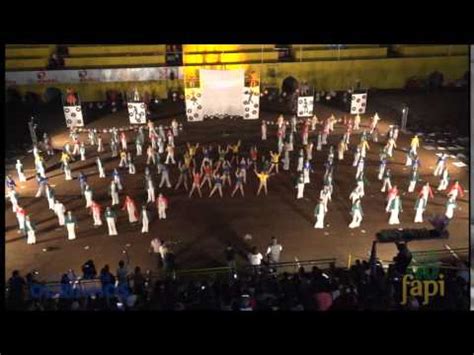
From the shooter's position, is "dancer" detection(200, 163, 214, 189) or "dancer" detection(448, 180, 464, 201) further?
"dancer" detection(200, 163, 214, 189)

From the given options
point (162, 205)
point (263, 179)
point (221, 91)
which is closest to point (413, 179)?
point (263, 179)

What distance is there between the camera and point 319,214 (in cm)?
1310

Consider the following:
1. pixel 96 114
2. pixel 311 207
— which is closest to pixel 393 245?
pixel 311 207

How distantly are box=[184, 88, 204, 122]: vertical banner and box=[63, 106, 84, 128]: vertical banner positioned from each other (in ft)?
8.57

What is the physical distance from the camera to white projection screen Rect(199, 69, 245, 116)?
52.4 ft

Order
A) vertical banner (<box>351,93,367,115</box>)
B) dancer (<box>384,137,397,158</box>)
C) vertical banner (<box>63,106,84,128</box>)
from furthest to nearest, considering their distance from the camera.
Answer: vertical banner (<box>351,93,367,115</box>), dancer (<box>384,137,397,158</box>), vertical banner (<box>63,106,84,128</box>)

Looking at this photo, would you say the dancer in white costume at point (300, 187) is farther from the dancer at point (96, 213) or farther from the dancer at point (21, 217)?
the dancer at point (21, 217)

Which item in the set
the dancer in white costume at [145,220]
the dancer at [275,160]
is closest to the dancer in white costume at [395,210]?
the dancer at [275,160]

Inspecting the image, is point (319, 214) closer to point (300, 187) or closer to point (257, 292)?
point (300, 187)

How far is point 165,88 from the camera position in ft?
53.9

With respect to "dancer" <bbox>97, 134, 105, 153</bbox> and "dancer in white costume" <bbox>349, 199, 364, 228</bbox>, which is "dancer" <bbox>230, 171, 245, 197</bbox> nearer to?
"dancer in white costume" <bbox>349, 199, 364, 228</bbox>

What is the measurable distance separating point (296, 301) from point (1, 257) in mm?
5463

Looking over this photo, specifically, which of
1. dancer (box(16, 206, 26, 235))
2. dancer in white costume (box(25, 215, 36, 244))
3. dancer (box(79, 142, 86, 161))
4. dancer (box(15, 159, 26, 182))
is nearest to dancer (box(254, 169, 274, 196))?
dancer (box(79, 142, 86, 161))
